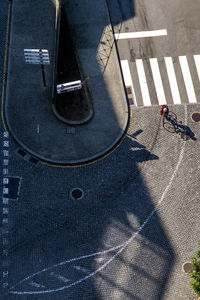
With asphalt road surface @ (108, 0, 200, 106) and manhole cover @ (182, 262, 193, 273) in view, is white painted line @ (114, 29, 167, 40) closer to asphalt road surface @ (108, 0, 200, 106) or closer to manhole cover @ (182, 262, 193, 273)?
asphalt road surface @ (108, 0, 200, 106)

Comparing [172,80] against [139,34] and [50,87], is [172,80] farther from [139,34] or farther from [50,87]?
[50,87]

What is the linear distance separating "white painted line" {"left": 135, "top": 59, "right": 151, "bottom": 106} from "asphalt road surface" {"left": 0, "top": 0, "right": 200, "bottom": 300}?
1.73m

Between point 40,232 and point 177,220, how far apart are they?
429 inches

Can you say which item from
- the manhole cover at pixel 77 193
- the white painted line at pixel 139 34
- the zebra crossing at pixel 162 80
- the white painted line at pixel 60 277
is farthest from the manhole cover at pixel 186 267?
the white painted line at pixel 139 34

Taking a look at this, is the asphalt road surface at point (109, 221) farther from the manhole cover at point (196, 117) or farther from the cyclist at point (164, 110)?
the cyclist at point (164, 110)

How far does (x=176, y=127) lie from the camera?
32.7 metres

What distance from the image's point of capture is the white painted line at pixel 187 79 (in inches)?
1337

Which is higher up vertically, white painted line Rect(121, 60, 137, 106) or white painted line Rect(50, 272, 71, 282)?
white painted line Rect(121, 60, 137, 106)

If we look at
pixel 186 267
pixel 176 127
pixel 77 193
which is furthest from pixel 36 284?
pixel 176 127

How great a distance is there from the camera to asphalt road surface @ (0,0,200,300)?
2673 cm

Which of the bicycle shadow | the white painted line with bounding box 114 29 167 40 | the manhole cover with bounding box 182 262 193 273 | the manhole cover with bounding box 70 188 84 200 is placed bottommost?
the manhole cover with bounding box 182 262 193 273

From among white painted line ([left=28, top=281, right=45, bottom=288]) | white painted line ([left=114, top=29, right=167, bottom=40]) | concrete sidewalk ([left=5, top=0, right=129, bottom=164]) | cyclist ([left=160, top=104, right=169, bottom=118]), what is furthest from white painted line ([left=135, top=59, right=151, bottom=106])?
white painted line ([left=28, top=281, right=45, bottom=288])

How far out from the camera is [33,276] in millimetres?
26516

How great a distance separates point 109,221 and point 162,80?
1459cm
